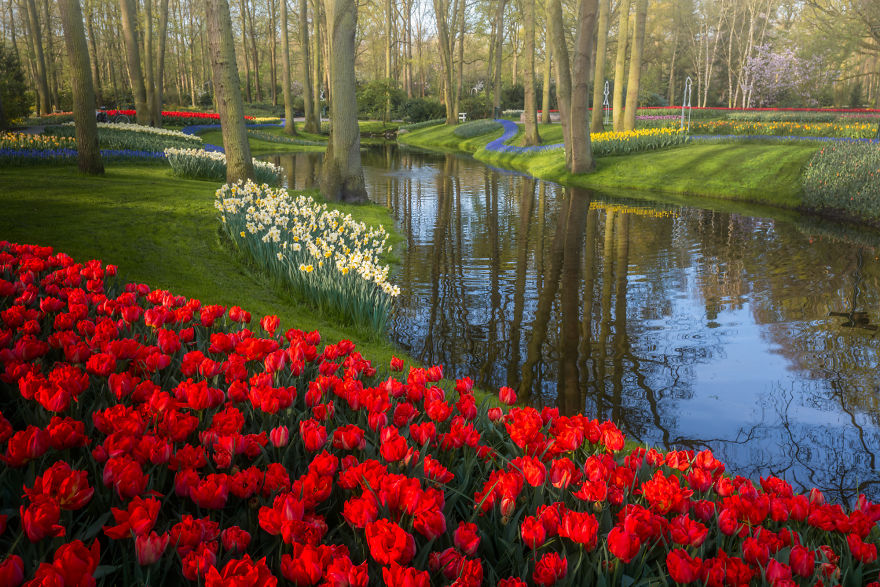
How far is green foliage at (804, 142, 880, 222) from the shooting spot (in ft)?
46.9

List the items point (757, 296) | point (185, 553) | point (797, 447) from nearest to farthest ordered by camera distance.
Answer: point (185, 553), point (797, 447), point (757, 296)

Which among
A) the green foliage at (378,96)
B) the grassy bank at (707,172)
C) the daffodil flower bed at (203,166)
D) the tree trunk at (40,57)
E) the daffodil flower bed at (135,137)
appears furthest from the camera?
the green foliage at (378,96)

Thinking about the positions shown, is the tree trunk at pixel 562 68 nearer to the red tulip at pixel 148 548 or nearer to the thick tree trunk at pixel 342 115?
the thick tree trunk at pixel 342 115

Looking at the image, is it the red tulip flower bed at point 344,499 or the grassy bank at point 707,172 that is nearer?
the red tulip flower bed at point 344,499

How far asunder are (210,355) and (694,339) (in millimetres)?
5426

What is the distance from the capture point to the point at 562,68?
21.2m

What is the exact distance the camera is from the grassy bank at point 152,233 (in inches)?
282

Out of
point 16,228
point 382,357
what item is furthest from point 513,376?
point 16,228

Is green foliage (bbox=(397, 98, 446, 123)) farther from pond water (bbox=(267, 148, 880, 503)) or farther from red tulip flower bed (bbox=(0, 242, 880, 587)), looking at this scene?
red tulip flower bed (bbox=(0, 242, 880, 587))

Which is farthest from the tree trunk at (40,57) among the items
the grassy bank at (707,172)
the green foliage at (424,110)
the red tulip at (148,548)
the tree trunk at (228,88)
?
the red tulip at (148,548)

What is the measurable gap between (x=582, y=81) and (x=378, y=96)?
1382 inches

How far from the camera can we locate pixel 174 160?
1648cm

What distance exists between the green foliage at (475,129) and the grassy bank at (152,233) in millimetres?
27717

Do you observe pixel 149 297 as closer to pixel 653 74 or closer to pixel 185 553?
pixel 185 553
